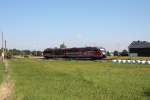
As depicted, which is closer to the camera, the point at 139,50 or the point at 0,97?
the point at 0,97

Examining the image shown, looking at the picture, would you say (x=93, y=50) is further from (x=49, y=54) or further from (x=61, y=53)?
(x=49, y=54)

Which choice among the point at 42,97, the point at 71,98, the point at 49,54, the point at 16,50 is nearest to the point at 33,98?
the point at 42,97

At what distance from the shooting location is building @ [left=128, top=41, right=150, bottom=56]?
101069mm

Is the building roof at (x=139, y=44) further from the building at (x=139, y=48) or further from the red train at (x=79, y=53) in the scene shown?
the red train at (x=79, y=53)

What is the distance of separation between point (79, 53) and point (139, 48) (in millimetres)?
26408

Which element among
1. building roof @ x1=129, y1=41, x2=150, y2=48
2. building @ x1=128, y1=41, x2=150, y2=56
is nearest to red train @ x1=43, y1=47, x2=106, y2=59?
building @ x1=128, y1=41, x2=150, y2=56

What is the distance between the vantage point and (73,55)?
87.6 metres

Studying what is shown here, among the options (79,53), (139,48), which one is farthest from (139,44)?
(79,53)

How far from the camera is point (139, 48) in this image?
104m

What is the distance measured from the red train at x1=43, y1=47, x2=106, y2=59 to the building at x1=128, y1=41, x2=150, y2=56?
20.5 metres

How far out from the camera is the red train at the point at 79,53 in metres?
78.9

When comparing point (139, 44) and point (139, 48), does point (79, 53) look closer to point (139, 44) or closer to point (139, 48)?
point (139, 48)

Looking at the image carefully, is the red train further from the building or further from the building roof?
the building roof

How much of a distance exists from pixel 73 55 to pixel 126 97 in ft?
236
